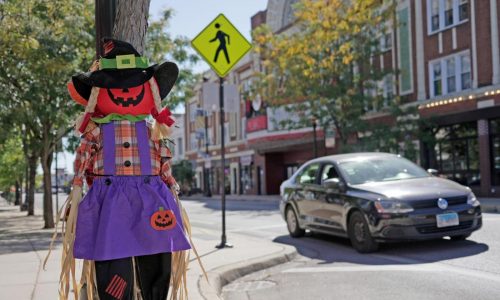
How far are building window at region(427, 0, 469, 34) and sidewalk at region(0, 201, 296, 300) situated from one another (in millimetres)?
18119

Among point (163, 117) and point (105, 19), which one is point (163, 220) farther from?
point (105, 19)

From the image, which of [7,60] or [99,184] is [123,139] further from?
[7,60]

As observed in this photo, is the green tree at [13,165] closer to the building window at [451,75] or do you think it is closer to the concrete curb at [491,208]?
the building window at [451,75]

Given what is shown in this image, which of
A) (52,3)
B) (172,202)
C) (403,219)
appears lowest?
(403,219)

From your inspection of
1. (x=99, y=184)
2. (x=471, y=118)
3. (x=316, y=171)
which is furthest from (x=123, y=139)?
(x=471, y=118)

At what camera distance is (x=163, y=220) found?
12.3 ft

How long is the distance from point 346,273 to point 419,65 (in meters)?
21.4

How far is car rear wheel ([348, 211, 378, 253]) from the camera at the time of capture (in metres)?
8.24

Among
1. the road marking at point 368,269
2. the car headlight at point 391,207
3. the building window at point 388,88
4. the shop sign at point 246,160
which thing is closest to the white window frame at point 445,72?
the building window at point 388,88

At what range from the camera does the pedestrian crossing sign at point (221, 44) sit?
354 inches

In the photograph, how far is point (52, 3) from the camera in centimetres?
1241

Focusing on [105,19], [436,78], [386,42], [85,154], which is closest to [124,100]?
[85,154]

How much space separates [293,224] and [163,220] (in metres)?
7.38

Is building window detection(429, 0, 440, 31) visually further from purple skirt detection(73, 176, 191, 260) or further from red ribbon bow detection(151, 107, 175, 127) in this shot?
purple skirt detection(73, 176, 191, 260)
